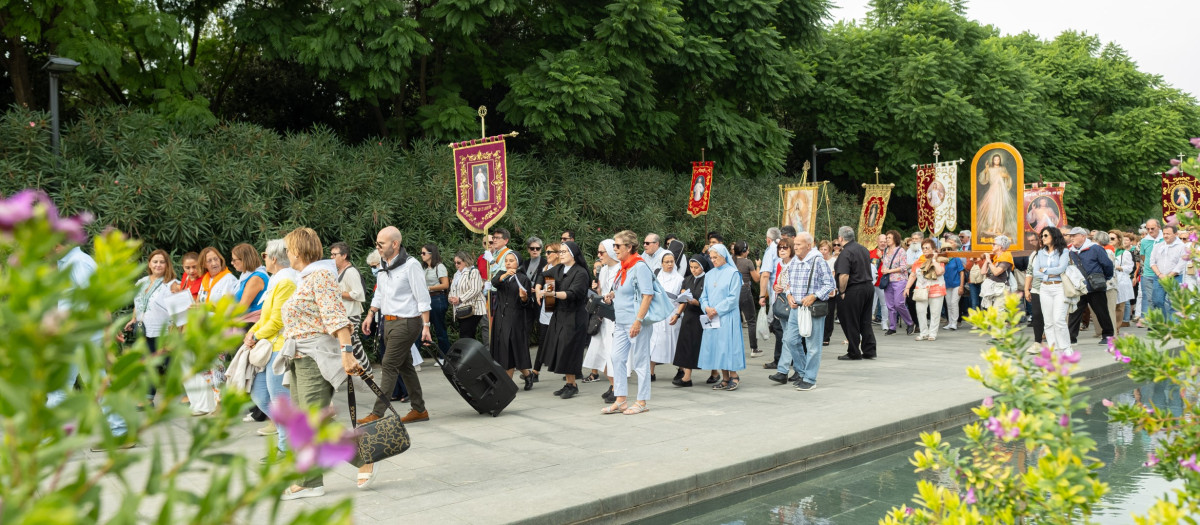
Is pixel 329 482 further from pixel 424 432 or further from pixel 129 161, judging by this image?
pixel 129 161

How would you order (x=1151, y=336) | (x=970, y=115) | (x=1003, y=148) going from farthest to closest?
(x=970, y=115) < (x=1003, y=148) < (x=1151, y=336)

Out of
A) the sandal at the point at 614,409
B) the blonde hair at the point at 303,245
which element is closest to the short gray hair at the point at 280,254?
the blonde hair at the point at 303,245

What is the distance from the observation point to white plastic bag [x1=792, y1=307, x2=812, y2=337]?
1002 centimetres

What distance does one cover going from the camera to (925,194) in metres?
20.6

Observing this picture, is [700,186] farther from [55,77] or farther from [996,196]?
[55,77]

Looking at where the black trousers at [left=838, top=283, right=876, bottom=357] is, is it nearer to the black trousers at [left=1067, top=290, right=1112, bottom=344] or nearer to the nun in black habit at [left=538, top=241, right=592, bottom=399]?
the black trousers at [left=1067, top=290, right=1112, bottom=344]

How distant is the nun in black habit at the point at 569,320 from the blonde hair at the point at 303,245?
4.12 m

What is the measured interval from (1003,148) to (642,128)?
22.9ft

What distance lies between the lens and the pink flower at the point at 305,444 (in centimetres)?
113

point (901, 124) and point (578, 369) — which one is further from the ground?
point (901, 124)

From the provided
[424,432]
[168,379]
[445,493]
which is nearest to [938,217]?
[424,432]

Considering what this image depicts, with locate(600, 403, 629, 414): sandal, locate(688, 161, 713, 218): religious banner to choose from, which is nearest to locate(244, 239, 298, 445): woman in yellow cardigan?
locate(600, 403, 629, 414): sandal

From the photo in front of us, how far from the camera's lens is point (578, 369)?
10.1m

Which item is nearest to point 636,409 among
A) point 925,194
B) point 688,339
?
point 688,339
